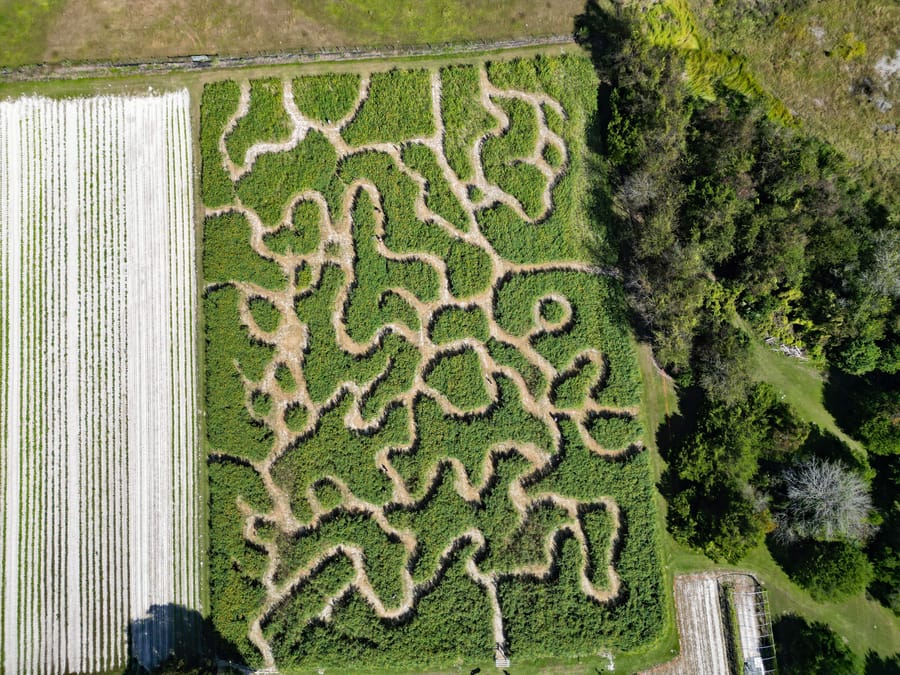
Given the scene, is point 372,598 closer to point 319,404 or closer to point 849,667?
point 319,404

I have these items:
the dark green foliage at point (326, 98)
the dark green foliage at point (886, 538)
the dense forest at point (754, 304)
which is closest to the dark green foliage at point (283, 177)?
the dark green foliage at point (326, 98)

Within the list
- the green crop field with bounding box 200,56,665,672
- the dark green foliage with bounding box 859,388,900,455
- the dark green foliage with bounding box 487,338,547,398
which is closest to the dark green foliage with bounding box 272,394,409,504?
the green crop field with bounding box 200,56,665,672

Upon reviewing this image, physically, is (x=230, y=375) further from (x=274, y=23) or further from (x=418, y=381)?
(x=274, y=23)

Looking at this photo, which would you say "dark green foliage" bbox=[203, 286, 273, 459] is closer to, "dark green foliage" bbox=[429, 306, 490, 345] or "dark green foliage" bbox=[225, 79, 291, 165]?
"dark green foliage" bbox=[225, 79, 291, 165]

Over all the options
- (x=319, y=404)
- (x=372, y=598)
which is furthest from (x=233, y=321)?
(x=372, y=598)

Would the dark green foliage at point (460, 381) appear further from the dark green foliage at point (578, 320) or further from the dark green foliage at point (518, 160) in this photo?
the dark green foliage at point (518, 160)

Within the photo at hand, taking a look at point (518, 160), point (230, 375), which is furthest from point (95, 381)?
point (518, 160)
